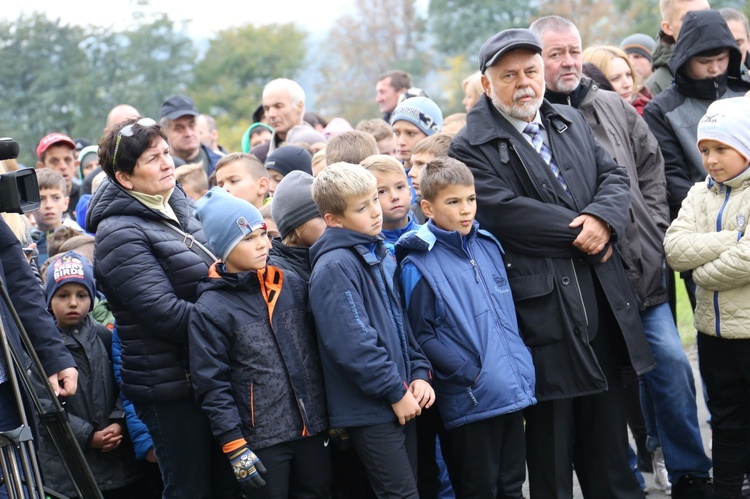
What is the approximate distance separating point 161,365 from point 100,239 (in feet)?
2.20

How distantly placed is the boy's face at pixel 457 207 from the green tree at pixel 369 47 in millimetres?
45129

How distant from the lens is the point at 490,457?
172 inches

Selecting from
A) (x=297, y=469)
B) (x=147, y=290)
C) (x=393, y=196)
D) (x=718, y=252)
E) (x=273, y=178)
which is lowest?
(x=297, y=469)

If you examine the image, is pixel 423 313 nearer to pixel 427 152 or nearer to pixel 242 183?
pixel 427 152

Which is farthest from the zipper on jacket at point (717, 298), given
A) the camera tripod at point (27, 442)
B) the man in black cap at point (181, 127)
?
the man in black cap at point (181, 127)

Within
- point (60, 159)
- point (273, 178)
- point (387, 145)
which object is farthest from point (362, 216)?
point (60, 159)

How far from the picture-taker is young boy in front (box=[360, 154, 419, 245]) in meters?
4.84

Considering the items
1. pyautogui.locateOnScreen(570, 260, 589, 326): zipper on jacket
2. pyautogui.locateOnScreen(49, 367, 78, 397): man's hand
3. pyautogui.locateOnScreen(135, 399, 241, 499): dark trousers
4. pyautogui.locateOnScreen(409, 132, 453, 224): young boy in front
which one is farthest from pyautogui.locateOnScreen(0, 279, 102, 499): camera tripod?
pyautogui.locateOnScreen(409, 132, 453, 224): young boy in front

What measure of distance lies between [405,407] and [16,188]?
188cm

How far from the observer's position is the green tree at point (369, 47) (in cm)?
5038

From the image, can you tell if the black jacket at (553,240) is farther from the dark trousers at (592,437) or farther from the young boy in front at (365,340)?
the young boy in front at (365,340)

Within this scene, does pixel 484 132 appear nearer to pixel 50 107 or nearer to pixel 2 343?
pixel 2 343

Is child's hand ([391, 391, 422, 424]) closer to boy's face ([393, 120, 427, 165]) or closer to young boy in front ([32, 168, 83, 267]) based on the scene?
boy's face ([393, 120, 427, 165])

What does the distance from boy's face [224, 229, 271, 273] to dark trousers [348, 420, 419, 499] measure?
0.87 metres
